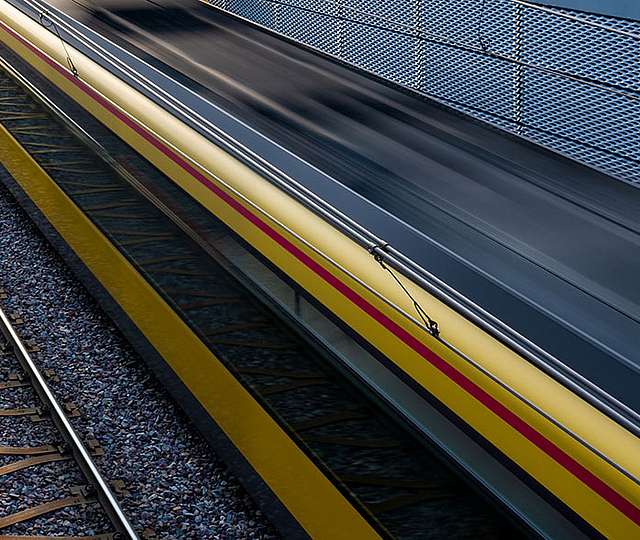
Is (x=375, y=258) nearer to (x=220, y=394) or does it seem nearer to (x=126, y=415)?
(x=220, y=394)

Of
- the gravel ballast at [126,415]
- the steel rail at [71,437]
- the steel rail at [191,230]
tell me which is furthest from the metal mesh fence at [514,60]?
the steel rail at [71,437]

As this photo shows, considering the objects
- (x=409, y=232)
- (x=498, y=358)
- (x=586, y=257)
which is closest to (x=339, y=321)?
(x=409, y=232)

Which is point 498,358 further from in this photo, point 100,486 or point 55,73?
point 55,73

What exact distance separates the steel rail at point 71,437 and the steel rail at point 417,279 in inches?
69.7

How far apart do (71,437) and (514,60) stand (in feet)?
13.9

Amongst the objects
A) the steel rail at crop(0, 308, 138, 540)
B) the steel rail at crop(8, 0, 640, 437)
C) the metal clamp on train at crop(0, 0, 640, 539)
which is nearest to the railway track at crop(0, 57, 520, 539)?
the metal clamp on train at crop(0, 0, 640, 539)

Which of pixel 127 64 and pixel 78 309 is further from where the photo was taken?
pixel 127 64

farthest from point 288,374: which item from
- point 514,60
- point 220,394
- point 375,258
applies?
point 514,60

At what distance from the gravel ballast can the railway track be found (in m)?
0.56

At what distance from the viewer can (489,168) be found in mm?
5871

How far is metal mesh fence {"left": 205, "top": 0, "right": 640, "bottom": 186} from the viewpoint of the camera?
288 inches

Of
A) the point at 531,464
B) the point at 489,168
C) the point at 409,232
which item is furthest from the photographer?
the point at 489,168

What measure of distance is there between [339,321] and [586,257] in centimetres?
138

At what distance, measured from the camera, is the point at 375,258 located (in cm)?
424
